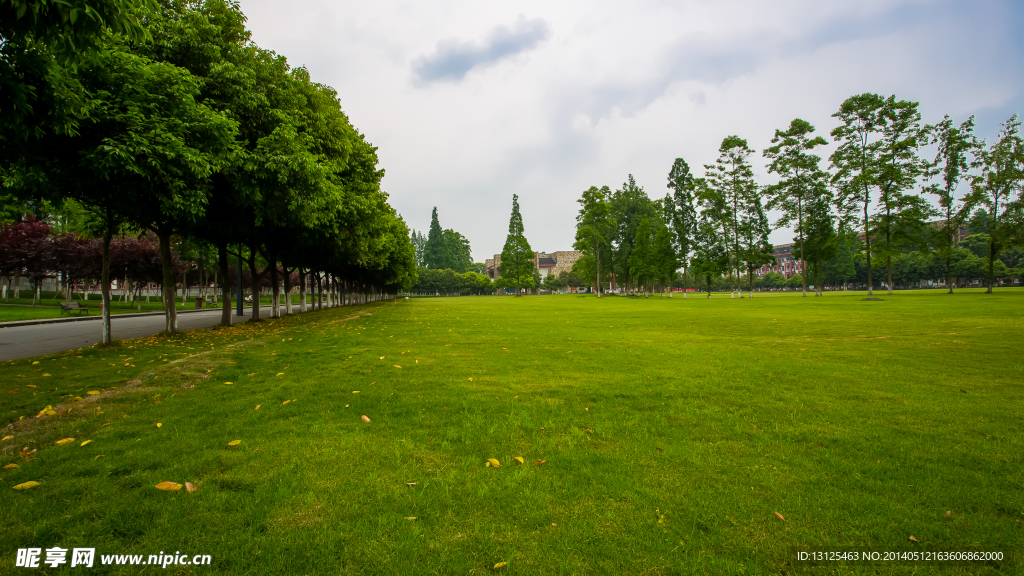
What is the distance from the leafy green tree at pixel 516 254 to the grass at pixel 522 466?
277ft

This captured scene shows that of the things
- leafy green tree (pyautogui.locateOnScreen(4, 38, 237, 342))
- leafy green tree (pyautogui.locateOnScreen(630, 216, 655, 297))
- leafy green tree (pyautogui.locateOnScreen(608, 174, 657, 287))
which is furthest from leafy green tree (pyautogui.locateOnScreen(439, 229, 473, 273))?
leafy green tree (pyautogui.locateOnScreen(4, 38, 237, 342))

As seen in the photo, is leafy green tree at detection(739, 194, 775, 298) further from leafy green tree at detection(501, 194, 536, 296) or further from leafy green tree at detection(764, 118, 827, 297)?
leafy green tree at detection(501, 194, 536, 296)

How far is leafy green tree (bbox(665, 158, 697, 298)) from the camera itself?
56844mm

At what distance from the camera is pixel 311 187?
13258mm

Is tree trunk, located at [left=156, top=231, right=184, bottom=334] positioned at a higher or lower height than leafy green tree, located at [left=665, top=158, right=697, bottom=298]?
lower

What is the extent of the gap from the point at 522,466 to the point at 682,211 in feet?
207

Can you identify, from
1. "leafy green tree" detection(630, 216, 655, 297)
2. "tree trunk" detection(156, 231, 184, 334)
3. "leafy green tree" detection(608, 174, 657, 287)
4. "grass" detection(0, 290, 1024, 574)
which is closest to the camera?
"grass" detection(0, 290, 1024, 574)

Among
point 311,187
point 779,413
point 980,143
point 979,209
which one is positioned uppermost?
point 980,143

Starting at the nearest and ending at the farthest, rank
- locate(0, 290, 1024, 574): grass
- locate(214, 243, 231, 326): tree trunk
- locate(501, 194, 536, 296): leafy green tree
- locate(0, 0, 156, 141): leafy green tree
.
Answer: locate(0, 290, 1024, 574): grass < locate(0, 0, 156, 141): leafy green tree < locate(214, 243, 231, 326): tree trunk < locate(501, 194, 536, 296): leafy green tree

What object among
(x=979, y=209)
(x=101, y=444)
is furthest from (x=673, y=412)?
(x=979, y=209)

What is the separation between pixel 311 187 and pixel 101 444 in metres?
10.6

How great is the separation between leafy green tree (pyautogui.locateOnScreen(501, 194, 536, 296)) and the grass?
277 feet

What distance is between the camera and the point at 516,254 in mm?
92812

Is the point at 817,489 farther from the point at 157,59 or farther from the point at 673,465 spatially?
the point at 157,59
